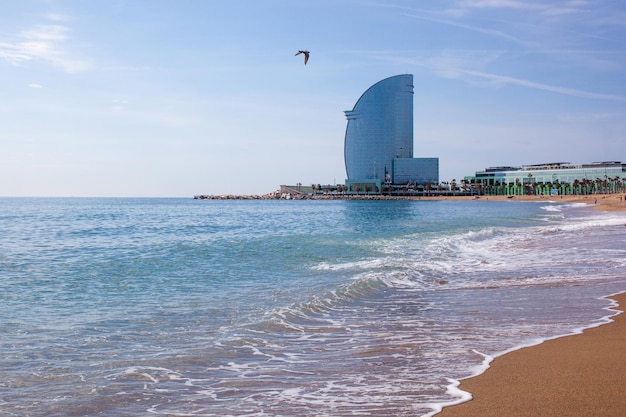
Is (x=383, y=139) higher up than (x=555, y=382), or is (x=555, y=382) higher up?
(x=383, y=139)

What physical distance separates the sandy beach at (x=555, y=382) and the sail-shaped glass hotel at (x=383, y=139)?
541ft

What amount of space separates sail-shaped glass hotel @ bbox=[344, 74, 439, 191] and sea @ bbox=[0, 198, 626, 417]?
15471 centimetres

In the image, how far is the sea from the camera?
4.82 metres

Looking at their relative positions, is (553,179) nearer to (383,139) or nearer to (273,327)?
(383,139)

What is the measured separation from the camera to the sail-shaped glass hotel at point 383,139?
552 ft

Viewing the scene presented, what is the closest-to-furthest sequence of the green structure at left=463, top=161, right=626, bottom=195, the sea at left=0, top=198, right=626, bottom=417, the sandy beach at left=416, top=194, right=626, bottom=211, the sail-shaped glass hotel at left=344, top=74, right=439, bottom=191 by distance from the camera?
the sea at left=0, top=198, right=626, bottom=417 → the sandy beach at left=416, top=194, right=626, bottom=211 → the green structure at left=463, top=161, right=626, bottom=195 → the sail-shaped glass hotel at left=344, top=74, right=439, bottom=191

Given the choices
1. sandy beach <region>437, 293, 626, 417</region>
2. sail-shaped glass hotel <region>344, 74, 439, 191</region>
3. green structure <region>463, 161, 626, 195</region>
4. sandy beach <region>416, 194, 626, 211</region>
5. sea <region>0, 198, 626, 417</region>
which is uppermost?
sail-shaped glass hotel <region>344, 74, 439, 191</region>

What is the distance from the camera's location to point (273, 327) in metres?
7.70

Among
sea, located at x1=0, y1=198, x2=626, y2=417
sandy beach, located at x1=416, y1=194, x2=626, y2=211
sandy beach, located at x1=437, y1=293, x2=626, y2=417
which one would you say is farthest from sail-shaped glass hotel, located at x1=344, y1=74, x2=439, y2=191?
sandy beach, located at x1=437, y1=293, x2=626, y2=417

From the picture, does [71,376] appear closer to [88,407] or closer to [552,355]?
[88,407]

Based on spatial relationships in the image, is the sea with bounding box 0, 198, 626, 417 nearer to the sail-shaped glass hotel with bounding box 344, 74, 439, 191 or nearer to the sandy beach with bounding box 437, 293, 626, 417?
the sandy beach with bounding box 437, 293, 626, 417

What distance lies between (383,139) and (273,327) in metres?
165

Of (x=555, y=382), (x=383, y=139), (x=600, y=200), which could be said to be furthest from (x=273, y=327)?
(x=383, y=139)

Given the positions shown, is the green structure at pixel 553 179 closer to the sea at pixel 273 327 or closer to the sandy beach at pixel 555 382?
the sea at pixel 273 327
